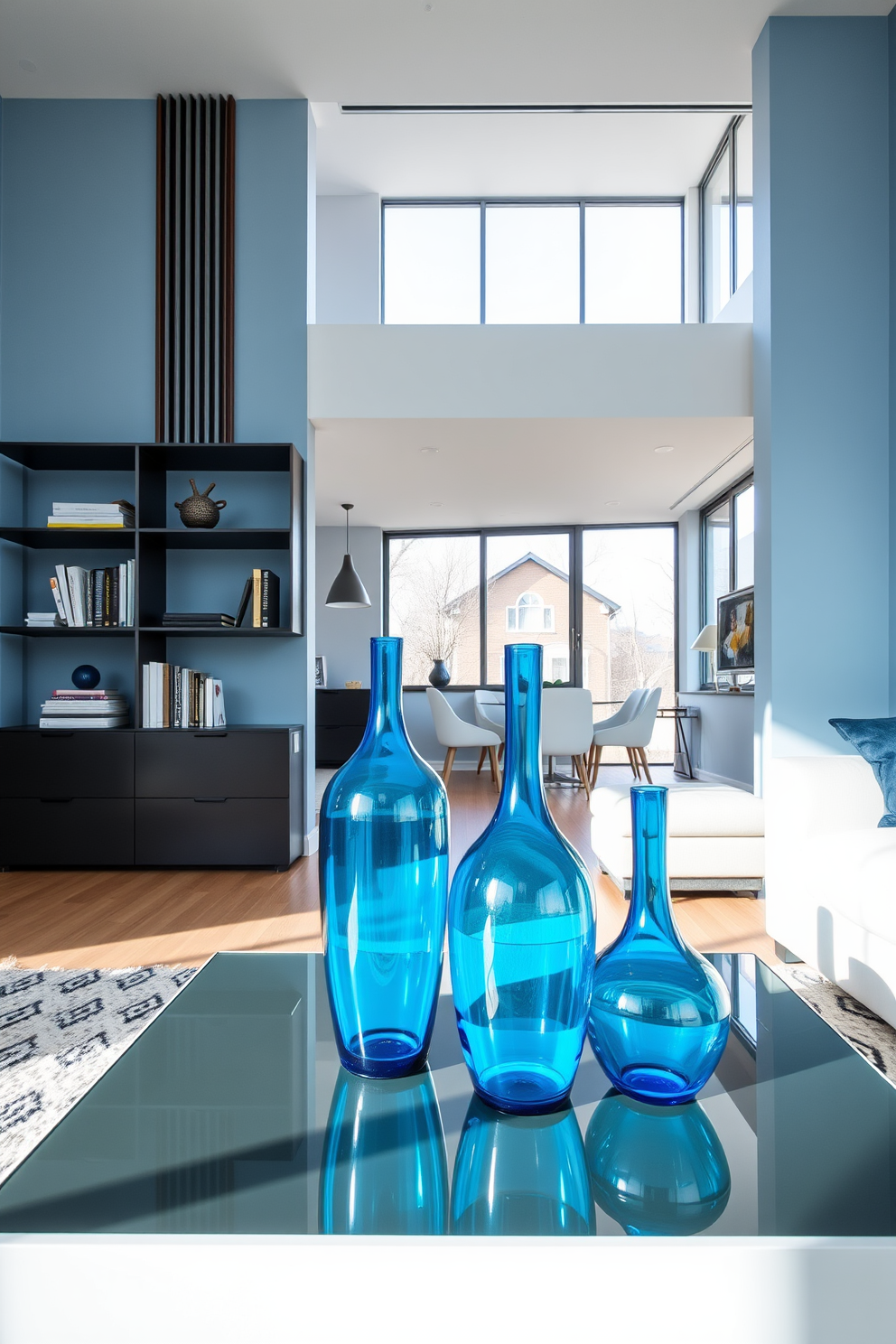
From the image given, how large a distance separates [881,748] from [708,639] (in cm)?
471

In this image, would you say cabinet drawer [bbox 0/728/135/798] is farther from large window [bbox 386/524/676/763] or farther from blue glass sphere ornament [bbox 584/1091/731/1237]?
large window [bbox 386/524/676/763]

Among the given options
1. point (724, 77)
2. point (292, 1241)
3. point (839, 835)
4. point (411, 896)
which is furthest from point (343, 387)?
point (292, 1241)

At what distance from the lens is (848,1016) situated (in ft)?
6.61

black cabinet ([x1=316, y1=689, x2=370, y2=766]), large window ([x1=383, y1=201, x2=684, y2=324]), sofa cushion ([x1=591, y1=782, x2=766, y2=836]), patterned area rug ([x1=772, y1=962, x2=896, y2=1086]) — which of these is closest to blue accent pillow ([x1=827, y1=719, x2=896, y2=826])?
patterned area rug ([x1=772, y1=962, x2=896, y2=1086])

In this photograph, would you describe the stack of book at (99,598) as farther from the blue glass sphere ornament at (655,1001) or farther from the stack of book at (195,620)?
the blue glass sphere ornament at (655,1001)

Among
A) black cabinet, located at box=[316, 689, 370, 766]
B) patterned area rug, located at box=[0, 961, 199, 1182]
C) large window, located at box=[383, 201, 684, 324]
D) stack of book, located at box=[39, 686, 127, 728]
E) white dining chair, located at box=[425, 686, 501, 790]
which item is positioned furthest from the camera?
black cabinet, located at box=[316, 689, 370, 766]

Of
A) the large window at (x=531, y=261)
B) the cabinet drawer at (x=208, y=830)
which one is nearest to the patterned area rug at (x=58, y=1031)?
the cabinet drawer at (x=208, y=830)

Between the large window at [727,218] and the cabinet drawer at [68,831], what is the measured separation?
5.01 metres

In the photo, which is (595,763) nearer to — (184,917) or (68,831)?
(68,831)

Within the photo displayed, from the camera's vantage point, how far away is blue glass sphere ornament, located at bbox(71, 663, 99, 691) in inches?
157

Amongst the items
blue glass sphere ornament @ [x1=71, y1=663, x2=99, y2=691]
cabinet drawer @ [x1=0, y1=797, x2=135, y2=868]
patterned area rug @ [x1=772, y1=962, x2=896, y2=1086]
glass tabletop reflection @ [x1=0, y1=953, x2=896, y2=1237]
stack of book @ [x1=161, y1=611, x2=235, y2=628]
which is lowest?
patterned area rug @ [x1=772, y1=962, x2=896, y2=1086]

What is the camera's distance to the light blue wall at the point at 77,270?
420 cm

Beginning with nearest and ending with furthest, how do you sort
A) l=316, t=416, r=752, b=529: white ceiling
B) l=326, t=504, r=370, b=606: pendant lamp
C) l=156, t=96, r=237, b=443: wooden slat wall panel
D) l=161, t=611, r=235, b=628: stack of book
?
l=161, t=611, r=235, b=628: stack of book, l=156, t=96, r=237, b=443: wooden slat wall panel, l=316, t=416, r=752, b=529: white ceiling, l=326, t=504, r=370, b=606: pendant lamp

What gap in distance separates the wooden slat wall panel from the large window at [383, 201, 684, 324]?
10.0 ft
